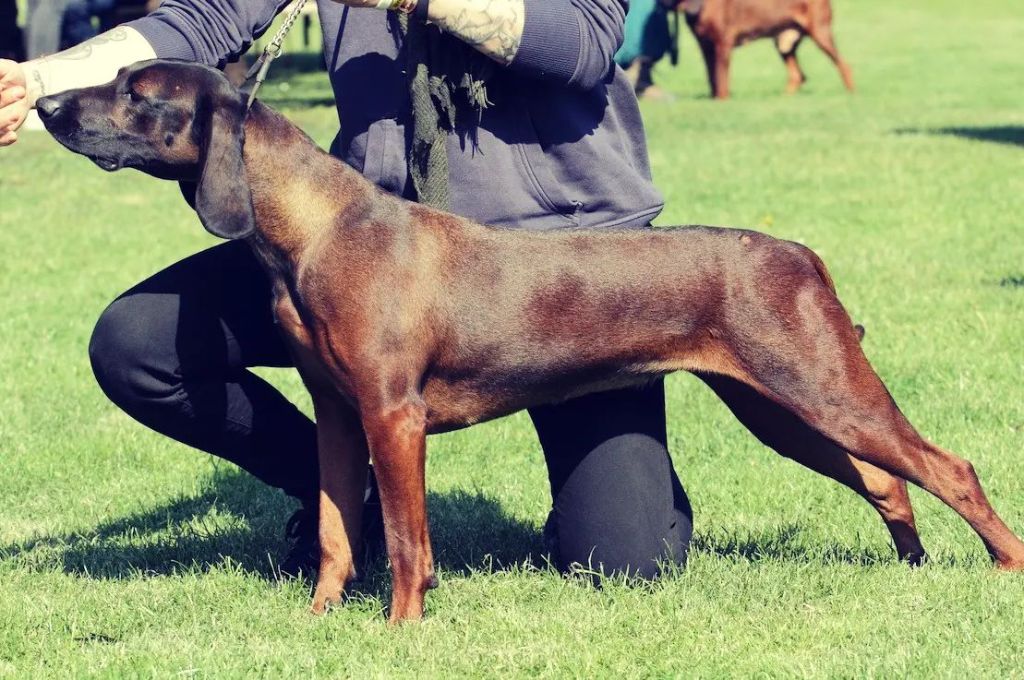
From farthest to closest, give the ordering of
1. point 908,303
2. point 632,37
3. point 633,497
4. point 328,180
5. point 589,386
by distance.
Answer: point 632,37 → point 908,303 → point 633,497 → point 589,386 → point 328,180

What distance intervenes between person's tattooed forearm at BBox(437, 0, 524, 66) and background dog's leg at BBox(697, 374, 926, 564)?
1156 millimetres

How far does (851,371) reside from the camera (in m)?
3.92

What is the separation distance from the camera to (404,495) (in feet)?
12.4

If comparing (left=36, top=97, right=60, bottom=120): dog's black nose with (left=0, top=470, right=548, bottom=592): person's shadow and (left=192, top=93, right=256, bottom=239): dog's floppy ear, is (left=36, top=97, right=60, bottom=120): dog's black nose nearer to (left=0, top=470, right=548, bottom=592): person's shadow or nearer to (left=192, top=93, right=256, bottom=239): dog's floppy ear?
(left=192, top=93, right=256, bottom=239): dog's floppy ear

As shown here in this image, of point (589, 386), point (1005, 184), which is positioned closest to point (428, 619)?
point (589, 386)

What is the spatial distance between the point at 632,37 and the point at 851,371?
46.8 ft

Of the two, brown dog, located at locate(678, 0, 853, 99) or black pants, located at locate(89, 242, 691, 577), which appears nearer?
black pants, located at locate(89, 242, 691, 577)

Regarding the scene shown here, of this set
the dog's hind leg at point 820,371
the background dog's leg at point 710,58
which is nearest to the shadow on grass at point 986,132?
the background dog's leg at point 710,58

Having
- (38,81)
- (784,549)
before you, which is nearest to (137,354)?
(38,81)

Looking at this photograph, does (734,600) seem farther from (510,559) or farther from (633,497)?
(510,559)

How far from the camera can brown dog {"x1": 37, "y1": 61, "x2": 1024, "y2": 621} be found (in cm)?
362

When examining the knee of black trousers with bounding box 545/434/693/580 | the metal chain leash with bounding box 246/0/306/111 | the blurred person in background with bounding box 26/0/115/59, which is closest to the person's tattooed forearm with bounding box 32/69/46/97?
the metal chain leash with bounding box 246/0/306/111

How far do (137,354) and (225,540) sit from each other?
2.85 feet

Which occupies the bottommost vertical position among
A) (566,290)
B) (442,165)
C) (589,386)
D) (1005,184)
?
(1005,184)
